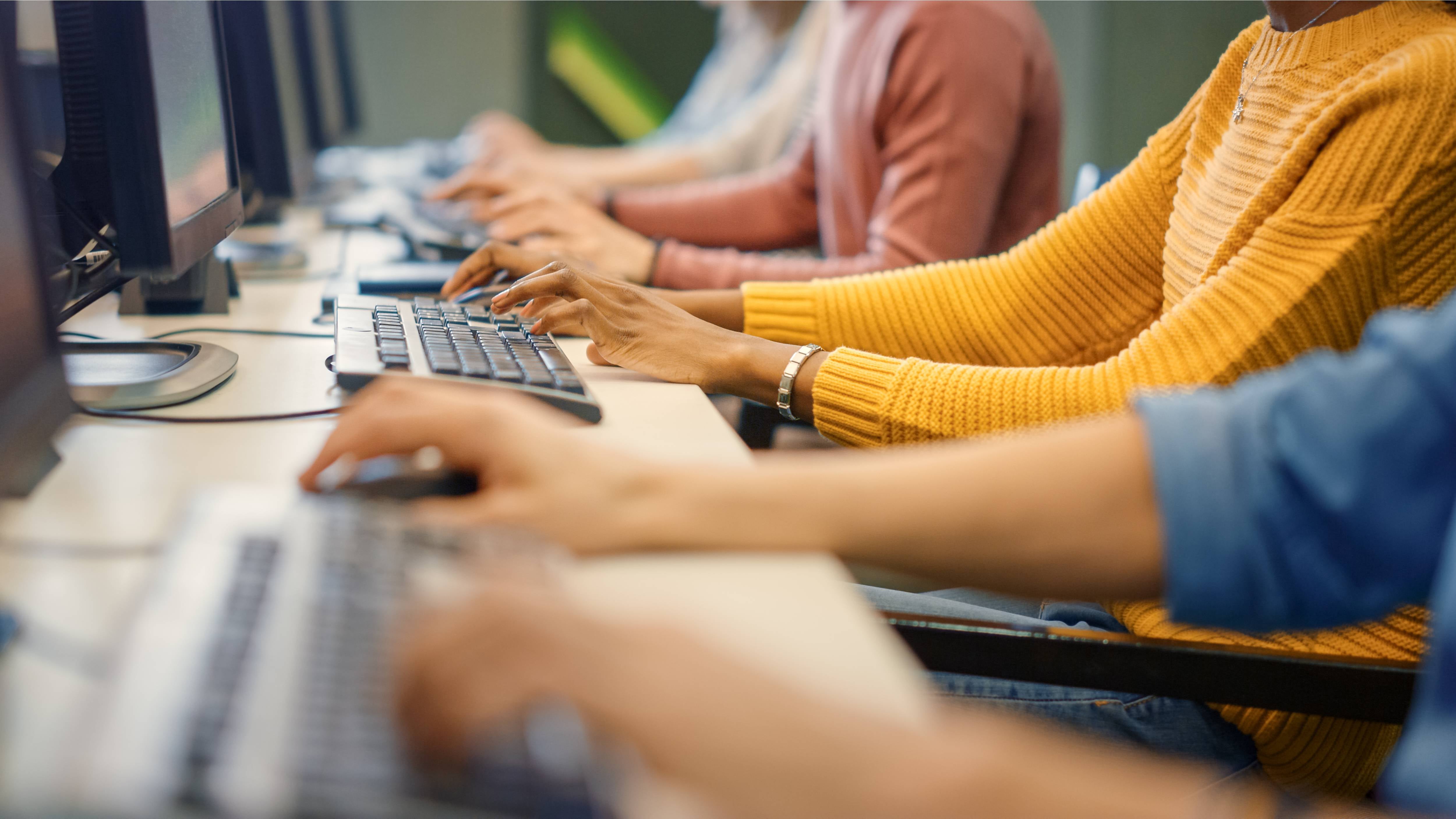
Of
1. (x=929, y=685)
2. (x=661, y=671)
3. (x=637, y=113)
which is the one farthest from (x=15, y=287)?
(x=637, y=113)

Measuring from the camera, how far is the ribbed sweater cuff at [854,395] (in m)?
0.82

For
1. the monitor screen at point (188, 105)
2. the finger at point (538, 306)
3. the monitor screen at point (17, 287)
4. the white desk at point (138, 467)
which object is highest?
the monitor screen at point (188, 105)

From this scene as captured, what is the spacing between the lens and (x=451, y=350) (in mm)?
746

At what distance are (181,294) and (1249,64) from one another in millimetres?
1097

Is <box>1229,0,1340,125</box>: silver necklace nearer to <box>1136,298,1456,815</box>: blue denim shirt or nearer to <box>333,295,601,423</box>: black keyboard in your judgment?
<box>1136,298,1456,815</box>: blue denim shirt

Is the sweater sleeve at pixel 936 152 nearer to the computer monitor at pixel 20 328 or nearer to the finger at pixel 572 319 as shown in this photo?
the finger at pixel 572 319

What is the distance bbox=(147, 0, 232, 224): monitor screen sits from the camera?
82cm

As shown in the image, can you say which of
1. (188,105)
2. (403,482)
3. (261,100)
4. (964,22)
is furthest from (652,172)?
(403,482)

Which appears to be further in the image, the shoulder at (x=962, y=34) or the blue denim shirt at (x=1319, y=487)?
the shoulder at (x=962, y=34)

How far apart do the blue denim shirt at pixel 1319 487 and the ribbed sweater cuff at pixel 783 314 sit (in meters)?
0.63

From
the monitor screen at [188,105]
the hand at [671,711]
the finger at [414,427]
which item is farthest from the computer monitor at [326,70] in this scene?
the hand at [671,711]

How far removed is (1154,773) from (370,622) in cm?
28

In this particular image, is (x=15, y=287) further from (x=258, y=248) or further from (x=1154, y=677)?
(x=258, y=248)

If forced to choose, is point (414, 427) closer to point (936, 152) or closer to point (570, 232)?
point (570, 232)
